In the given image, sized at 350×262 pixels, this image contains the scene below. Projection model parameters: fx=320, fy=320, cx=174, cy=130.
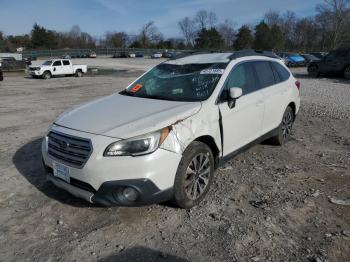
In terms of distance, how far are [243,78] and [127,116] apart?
1887 millimetres

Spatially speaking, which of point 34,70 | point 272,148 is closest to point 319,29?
point 34,70

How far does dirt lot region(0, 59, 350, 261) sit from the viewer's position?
2.98 meters

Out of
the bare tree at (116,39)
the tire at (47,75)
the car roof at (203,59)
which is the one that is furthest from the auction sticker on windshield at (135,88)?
the bare tree at (116,39)

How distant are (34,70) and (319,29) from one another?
7345cm

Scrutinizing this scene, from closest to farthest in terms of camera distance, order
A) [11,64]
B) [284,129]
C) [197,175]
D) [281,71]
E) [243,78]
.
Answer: [197,175] → [243,78] → [281,71] → [284,129] → [11,64]

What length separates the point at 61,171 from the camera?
3.45 meters

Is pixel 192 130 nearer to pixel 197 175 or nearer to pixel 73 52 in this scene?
pixel 197 175

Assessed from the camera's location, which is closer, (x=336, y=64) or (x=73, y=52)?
(x=336, y=64)

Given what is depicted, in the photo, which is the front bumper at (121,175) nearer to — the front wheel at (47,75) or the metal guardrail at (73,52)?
the front wheel at (47,75)

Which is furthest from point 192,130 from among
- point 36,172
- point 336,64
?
point 336,64

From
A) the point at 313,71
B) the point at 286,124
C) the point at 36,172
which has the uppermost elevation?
the point at 313,71

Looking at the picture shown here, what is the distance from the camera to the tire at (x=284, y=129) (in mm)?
5742

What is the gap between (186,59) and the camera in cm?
501

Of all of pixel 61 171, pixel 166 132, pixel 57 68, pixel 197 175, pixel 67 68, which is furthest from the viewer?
pixel 67 68
